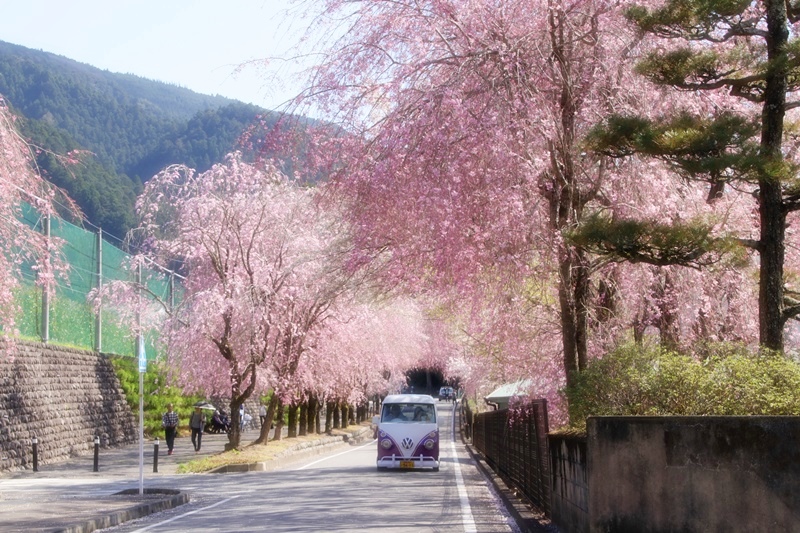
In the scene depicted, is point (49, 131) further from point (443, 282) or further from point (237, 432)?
point (443, 282)

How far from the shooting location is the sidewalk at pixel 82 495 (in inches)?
547

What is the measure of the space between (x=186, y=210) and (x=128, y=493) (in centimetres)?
1490

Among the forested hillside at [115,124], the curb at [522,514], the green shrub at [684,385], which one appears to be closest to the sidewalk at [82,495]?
the curb at [522,514]

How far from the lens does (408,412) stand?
1145 inches

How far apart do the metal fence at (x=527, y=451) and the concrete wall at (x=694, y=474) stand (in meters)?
4.44

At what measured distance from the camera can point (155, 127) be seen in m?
199

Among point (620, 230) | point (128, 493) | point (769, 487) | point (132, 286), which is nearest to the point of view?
point (769, 487)

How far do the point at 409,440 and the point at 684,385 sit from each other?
1985cm

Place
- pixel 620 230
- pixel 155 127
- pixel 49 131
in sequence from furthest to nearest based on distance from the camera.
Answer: pixel 155 127
pixel 49 131
pixel 620 230

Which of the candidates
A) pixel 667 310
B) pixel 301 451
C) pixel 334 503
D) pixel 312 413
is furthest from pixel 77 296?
pixel 667 310

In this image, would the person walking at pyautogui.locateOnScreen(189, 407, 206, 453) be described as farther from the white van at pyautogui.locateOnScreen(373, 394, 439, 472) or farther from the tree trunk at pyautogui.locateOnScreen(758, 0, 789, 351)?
the tree trunk at pyautogui.locateOnScreen(758, 0, 789, 351)

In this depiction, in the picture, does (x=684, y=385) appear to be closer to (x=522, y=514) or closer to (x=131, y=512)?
(x=522, y=514)

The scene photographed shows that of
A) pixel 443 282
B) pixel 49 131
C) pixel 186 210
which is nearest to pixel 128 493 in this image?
pixel 443 282

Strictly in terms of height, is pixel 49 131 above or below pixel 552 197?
above
